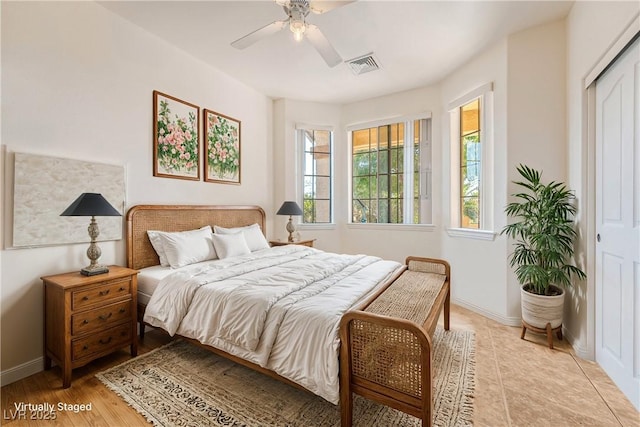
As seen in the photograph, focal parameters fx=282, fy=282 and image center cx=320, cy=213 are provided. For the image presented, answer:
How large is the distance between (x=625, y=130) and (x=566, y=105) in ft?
3.01

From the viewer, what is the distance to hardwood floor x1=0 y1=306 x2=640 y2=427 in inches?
63.2

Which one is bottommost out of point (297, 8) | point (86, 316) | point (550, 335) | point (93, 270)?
point (550, 335)

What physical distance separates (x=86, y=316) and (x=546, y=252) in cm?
360

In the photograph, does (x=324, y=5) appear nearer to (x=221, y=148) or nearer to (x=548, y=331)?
(x=221, y=148)

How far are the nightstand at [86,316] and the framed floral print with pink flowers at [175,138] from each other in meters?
1.22

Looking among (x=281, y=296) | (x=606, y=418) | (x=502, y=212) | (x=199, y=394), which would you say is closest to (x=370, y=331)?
(x=281, y=296)

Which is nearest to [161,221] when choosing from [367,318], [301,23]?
[301,23]

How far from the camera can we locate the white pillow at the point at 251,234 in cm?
335

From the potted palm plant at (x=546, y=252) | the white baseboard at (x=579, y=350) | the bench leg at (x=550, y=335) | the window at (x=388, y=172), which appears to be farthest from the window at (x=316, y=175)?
the white baseboard at (x=579, y=350)

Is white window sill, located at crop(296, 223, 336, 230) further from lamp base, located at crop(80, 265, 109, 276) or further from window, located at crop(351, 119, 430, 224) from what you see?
lamp base, located at crop(80, 265, 109, 276)

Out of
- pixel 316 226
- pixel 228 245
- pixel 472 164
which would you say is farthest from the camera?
pixel 316 226

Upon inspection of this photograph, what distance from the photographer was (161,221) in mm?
2910

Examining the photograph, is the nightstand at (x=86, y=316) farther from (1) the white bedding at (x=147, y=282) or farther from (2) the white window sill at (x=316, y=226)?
(2) the white window sill at (x=316, y=226)

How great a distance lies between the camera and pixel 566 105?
8.49ft
